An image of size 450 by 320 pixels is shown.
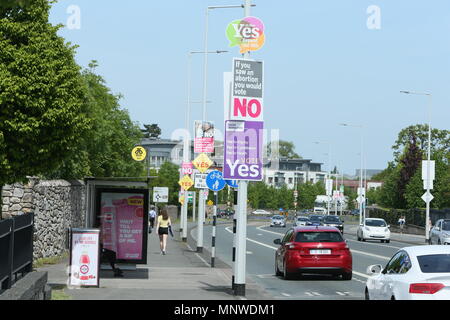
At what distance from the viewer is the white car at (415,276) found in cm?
1102

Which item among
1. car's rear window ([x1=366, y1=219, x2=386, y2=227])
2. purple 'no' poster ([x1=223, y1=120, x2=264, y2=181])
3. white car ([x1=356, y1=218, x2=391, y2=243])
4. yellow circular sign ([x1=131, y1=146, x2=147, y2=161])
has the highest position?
yellow circular sign ([x1=131, y1=146, x2=147, y2=161])

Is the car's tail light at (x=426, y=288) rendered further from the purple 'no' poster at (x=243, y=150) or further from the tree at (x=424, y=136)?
the tree at (x=424, y=136)

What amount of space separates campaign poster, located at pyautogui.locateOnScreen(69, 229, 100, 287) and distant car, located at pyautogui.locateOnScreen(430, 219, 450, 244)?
27167mm

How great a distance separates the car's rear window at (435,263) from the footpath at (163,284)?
5.86m

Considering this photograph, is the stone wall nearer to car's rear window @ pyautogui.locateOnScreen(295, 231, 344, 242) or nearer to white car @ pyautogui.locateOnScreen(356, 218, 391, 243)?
car's rear window @ pyautogui.locateOnScreen(295, 231, 344, 242)

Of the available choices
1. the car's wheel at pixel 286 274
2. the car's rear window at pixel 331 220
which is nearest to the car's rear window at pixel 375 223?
the car's rear window at pixel 331 220

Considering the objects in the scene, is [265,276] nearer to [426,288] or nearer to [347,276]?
[347,276]

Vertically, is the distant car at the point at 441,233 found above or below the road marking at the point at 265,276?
above

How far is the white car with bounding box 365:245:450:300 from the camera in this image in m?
11.0

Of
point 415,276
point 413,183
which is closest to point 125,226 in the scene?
point 415,276

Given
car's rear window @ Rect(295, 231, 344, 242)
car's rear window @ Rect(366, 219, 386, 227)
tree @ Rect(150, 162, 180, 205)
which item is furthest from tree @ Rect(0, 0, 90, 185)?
tree @ Rect(150, 162, 180, 205)

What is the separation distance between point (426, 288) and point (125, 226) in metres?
12.2

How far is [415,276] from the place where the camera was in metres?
11.4
